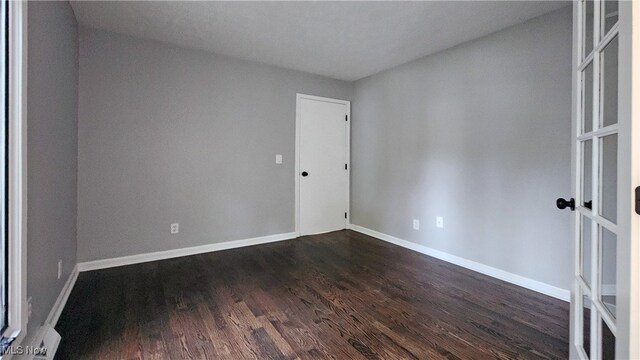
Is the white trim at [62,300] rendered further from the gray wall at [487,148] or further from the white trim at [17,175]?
the gray wall at [487,148]

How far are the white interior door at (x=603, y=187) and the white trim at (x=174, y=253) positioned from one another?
3039 millimetres

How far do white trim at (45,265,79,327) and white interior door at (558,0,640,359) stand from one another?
8.82ft

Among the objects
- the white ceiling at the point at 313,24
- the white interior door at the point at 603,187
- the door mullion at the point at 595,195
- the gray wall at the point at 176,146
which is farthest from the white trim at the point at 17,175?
the door mullion at the point at 595,195

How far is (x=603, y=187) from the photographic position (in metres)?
1.08

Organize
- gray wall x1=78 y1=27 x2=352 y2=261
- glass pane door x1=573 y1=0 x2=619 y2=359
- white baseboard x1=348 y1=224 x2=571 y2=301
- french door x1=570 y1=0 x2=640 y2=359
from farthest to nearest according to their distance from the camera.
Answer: gray wall x1=78 y1=27 x2=352 y2=261
white baseboard x1=348 y1=224 x2=571 y2=301
glass pane door x1=573 y1=0 x2=619 y2=359
french door x1=570 y1=0 x2=640 y2=359

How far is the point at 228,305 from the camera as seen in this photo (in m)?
2.08

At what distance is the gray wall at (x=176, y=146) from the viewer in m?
2.70

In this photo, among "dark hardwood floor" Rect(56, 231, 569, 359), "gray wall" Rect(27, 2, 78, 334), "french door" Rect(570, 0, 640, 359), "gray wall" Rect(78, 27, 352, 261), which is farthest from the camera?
"gray wall" Rect(78, 27, 352, 261)

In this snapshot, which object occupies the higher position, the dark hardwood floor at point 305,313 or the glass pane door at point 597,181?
the glass pane door at point 597,181

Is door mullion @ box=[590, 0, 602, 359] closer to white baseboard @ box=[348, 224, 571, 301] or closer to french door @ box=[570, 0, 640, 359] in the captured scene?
french door @ box=[570, 0, 640, 359]

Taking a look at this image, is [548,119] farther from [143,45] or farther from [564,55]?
[143,45]

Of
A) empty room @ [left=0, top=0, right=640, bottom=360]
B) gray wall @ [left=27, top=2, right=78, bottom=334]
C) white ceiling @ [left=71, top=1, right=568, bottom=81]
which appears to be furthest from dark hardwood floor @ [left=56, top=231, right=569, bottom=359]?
white ceiling @ [left=71, top=1, right=568, bottom=81]

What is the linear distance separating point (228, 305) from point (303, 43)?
261 centimetres

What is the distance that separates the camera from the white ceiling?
2271 millimetres
